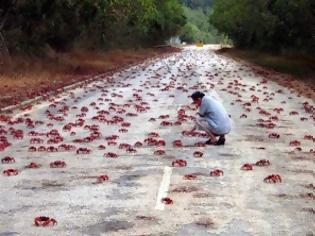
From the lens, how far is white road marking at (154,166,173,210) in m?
8.79

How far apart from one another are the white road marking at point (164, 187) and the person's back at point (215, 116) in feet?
9.23

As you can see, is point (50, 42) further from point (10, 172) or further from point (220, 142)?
point (10, 172)

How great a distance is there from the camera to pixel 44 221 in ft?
26.2

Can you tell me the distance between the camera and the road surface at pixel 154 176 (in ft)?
26.3

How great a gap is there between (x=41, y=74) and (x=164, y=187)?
77.2ft

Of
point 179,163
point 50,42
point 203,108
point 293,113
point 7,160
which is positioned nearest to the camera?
point 179,163

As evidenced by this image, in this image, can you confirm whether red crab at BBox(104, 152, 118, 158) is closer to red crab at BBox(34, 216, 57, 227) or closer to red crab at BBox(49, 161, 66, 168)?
red crab at BBox(49, 161, 66, 168)

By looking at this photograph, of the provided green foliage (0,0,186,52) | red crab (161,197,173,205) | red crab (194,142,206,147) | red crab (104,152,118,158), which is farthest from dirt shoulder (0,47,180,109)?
red crab (161,197,173,205)

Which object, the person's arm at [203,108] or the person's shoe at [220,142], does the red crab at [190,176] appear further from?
the person's arm at [203,108]

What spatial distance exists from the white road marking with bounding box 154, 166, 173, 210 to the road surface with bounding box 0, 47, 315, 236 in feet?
0.04

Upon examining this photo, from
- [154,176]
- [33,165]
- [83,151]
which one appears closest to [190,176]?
[154,176]

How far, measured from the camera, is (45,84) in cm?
2917

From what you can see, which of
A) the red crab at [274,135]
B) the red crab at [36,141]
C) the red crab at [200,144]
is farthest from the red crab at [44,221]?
the red crab at [274,135]

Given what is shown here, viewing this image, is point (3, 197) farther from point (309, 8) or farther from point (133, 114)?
point (309, 8)
